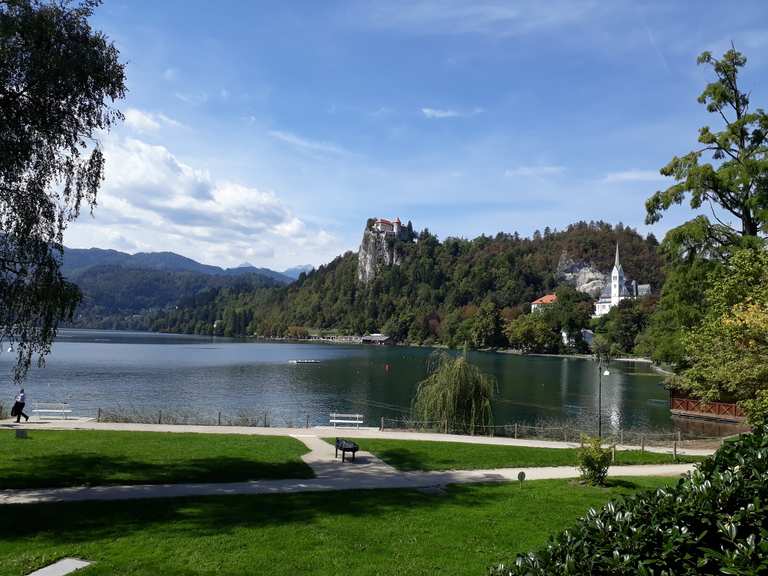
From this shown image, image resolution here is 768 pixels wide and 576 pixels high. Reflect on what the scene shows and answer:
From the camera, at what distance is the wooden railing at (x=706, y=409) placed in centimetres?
3797

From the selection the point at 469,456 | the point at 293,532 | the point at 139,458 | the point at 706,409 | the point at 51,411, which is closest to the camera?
the point at 293,532

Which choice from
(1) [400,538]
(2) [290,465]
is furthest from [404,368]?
(1) [400,538]

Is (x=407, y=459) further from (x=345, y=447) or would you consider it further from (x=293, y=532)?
(x=293, y=532)

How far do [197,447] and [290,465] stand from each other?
404 centimetres

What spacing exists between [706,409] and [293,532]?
39216 mm

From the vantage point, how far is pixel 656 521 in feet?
14.3

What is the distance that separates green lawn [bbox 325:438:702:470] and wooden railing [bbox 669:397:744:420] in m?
18.6

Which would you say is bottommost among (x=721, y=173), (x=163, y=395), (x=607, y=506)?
(x=163, y=395)

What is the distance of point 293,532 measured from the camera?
33.9 ft

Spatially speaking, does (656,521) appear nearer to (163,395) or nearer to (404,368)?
(163,395)

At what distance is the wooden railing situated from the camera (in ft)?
125

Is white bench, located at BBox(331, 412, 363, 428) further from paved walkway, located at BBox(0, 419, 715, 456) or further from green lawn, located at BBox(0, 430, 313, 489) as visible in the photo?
green lawn, located at BBox(0, 430, 313, 489)

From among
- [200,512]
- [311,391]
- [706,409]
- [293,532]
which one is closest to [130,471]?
[200,512]

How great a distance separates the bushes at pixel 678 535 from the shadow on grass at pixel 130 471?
40.2 feet
